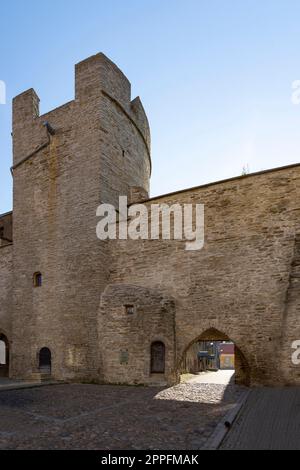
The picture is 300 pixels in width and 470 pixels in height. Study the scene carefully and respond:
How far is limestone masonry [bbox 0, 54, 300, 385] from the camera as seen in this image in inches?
401

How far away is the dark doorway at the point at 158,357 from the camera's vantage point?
36.3 ft

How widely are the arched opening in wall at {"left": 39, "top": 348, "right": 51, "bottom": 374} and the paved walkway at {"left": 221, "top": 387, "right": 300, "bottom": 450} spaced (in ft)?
26.3

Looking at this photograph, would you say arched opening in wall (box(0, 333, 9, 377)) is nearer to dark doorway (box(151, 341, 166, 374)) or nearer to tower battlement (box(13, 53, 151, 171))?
tower battlement (box(13, 53, 151, 171))

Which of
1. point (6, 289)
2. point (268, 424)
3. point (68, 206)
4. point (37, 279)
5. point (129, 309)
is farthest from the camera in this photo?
point (6, 289)

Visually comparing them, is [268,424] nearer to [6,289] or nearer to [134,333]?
[134,333]

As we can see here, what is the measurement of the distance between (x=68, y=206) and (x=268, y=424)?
34.4 ft

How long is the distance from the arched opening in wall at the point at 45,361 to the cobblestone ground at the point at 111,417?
295 cm

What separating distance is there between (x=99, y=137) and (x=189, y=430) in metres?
10.7

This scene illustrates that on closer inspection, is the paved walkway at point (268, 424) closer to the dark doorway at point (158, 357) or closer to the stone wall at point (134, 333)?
the dark doorway at point (158, 357)

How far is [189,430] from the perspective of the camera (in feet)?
18.6

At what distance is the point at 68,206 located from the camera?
14016 mm

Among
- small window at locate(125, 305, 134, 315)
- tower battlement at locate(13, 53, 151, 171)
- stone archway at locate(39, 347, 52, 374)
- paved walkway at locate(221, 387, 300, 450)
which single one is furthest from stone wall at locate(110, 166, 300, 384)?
tower battlement at locate(13, 53, 151, 171)

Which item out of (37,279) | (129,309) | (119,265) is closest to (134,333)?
(129,309)

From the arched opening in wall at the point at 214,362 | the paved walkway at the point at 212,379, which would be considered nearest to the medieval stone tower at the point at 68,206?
the arched opening in wall at the point at 214,362
